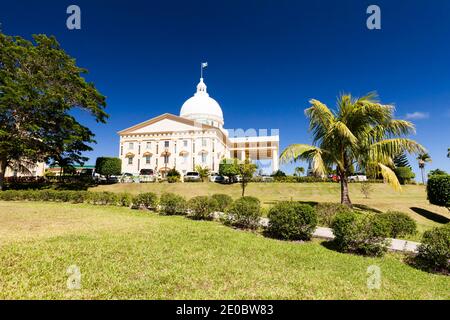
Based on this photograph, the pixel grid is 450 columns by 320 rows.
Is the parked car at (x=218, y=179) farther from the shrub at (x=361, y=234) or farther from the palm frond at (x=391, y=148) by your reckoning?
the shrub at (x=361, y=234)

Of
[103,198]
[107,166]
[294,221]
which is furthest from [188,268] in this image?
[107,166]

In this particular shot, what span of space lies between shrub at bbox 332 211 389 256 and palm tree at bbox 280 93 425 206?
6.05 m

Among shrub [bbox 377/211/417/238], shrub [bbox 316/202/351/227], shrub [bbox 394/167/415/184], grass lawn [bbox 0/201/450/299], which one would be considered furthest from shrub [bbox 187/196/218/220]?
shrub [bbox 394/167/415/184]

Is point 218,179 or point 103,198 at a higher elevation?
point 218,179

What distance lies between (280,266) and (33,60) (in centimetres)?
2798

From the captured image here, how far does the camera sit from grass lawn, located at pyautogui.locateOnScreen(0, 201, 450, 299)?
3789mm

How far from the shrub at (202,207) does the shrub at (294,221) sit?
147 inches

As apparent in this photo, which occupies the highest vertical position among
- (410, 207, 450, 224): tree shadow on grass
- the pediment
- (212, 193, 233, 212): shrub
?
the pediment

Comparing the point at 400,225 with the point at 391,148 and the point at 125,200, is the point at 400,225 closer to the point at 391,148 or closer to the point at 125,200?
the point at 391,148

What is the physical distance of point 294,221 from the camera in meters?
7.66

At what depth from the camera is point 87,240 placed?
6.57m

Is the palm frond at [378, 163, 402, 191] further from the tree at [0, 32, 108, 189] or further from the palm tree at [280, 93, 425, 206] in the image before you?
the tree at [0, 32, 108, 189]

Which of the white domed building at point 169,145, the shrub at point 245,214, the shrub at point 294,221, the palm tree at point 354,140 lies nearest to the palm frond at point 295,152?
the palm tree at point 354,140

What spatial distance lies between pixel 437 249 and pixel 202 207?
27.0 ft
